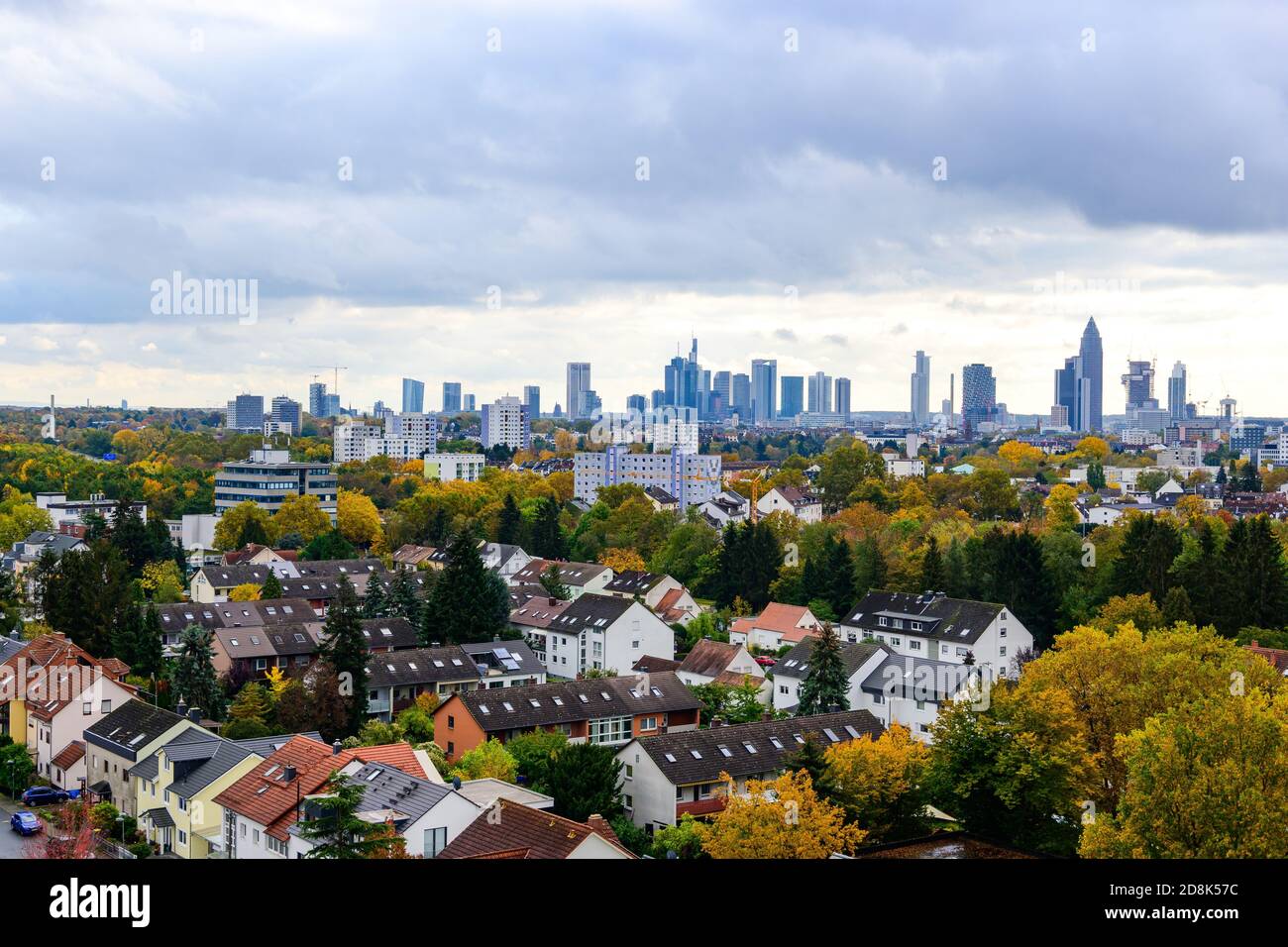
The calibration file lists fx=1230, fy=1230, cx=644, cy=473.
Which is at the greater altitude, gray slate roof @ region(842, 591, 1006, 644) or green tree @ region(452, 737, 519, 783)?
gray slate roof @ region(842, 591, 1006, 644)

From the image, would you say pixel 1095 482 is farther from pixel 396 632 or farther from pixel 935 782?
pixel 935 782

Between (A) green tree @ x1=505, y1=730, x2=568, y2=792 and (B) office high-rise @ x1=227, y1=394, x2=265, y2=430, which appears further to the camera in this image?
(B) office high-rise @ x1=227, y1=394, x2=265, y2=430

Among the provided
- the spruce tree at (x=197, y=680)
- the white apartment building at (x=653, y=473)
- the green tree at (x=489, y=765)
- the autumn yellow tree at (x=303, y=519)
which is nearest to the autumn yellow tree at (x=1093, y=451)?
the white apartment building at (x=653, y=473)

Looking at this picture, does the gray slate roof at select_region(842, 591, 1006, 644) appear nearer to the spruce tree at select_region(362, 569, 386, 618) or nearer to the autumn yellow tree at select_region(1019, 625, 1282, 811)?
the autumn yellow tree at select_region(1019, 625, 1282, 811)

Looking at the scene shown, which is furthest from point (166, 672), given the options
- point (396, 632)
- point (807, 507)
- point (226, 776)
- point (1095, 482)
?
point (1095, 482)

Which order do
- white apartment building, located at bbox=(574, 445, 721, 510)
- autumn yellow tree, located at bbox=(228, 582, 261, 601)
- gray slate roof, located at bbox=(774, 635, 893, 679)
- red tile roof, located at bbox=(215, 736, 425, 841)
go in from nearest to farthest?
red tile roof, located at bbox=(215, 736, 425, 841) → gray slate roof, located at bbox=(774, 635, 893, 679) → autumn yellow tree, located at bbox=(228, 582, 261, 601) → white apartment building, located at bbox=(574, 445, 721, 510)

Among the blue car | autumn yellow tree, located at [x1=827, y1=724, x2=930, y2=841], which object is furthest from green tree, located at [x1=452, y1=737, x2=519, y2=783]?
the blue car
